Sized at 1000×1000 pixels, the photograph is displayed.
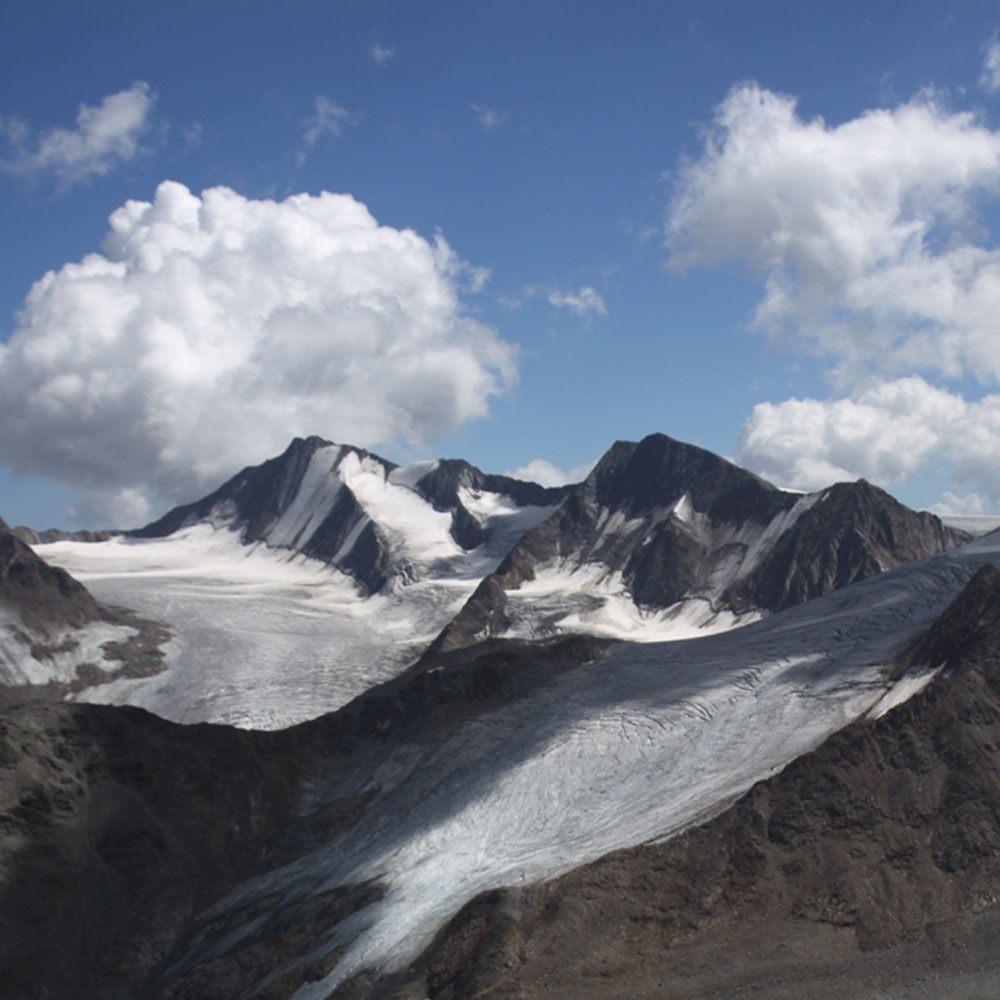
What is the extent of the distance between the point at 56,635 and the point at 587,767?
100067 mm

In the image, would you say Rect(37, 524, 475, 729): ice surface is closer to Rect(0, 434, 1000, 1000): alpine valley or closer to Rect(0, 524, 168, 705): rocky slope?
Rect(0, 524, 168, 705): rocky slope

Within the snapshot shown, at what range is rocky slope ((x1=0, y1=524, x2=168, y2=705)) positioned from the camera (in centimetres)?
12512

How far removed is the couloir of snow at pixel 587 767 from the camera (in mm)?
48750

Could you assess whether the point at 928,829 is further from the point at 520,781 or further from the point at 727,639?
the point at 727,639

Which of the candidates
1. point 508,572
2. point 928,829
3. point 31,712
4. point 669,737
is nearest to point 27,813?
point 31,712

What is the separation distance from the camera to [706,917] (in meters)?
39.6

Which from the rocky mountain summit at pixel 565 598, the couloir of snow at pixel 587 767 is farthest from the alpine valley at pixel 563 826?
the rocky mountain summit at pixel 565 598

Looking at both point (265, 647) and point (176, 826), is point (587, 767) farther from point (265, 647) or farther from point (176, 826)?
point (265, 647)

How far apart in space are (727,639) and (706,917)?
3776 cm

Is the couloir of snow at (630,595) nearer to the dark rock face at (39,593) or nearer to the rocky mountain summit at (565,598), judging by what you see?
the rocky mountain summit at (565,598)

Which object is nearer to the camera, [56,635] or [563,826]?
[563,826]

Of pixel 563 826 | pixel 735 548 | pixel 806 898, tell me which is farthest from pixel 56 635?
pixel 806 898

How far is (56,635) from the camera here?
5354 inches

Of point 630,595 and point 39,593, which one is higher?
point 630,595
